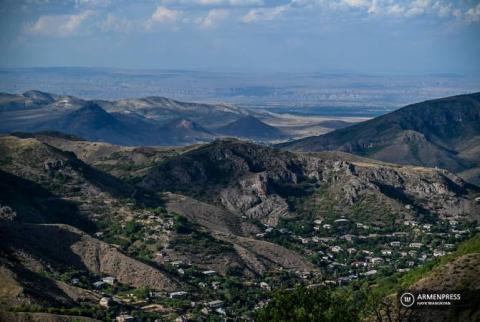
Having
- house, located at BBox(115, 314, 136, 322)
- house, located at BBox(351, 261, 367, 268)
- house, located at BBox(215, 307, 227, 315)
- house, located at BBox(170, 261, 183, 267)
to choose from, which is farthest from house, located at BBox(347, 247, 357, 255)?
house, located at BBox(115, 314, 136, 322)

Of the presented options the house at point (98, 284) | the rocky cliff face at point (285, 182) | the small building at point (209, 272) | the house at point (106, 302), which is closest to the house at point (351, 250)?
the rocky cliff face at point (285, 182)

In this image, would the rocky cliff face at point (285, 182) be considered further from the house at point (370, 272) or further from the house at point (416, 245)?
the house at point (370, 272)

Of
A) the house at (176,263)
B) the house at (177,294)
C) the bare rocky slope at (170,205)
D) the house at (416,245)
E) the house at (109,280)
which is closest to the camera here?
the house at (177,294)

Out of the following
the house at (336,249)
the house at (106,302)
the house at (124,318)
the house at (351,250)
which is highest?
the house at (106,302)

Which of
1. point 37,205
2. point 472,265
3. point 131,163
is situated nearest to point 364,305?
point 472,265

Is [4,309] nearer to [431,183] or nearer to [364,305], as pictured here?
[364,305]

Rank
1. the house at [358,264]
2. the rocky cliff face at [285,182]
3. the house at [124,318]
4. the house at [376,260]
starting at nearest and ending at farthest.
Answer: the house at [124,318], the house at [358,264], the house at [376,260], the rocky cliff face at [285,182]

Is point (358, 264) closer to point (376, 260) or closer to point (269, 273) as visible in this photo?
point (376, 260)

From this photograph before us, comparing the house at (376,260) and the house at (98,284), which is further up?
the house at (98,284)

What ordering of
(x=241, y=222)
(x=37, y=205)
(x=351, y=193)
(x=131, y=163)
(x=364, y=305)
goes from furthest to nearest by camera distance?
(x=131, y=163) → (x=351, y=193) → (x=241, y=222) → (x=37, y=205) → (x=364, y=305)

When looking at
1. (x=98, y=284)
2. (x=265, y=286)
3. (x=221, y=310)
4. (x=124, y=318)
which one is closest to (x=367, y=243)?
(x=265, y=286)

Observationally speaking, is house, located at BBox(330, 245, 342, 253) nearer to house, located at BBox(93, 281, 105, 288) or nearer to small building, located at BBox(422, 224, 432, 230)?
small building, located at BBox(422, 224, 432, 230)
